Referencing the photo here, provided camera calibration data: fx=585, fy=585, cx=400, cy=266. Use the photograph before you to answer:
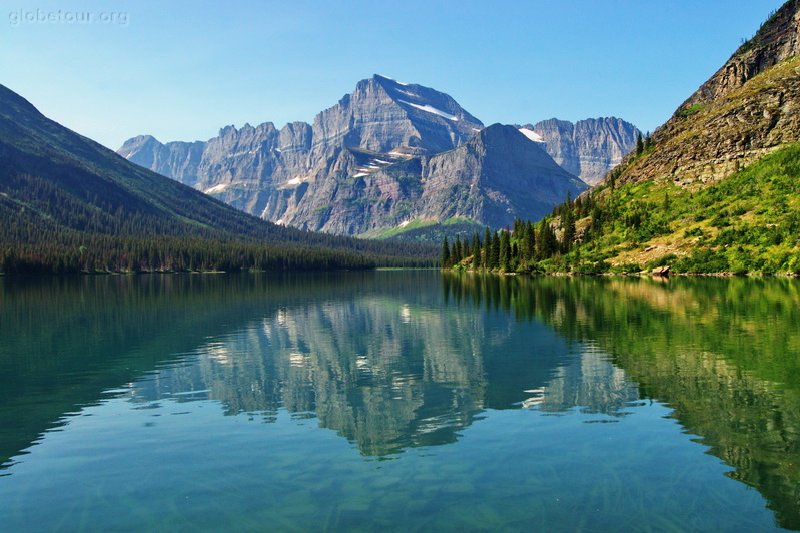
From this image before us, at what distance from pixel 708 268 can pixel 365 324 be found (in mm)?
122810

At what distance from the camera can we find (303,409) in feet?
114

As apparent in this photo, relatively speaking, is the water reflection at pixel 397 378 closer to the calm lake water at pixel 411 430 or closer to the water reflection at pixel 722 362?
the calm lake water at pixel 411 430

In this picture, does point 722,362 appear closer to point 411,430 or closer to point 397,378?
point 397,378

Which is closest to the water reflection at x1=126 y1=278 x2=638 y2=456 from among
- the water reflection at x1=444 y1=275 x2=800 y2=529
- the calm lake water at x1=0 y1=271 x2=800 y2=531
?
the calm lake water at x1=0 y1=271 x2=800 y2=531

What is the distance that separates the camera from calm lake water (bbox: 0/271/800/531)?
19.9m

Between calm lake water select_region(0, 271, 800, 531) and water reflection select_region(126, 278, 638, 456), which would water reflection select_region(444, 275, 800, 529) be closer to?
calm lake water select_region(0, 271, 800, 531)

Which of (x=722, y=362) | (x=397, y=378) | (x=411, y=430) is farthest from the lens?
(x=722, y=362)

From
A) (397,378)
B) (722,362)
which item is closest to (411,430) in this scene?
(397,378)

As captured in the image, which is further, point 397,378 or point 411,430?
point 397,378

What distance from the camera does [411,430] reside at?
2970 centimetres

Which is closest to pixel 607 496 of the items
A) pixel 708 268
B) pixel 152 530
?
pixel 152 530

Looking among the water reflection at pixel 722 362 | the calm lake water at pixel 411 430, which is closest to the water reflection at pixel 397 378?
the calm lake water at pixel 411 430

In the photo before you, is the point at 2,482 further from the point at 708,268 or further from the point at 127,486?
the point at 708,268

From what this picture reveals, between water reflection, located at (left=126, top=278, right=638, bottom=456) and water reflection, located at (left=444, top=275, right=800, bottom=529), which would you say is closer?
water reflection, located at (left=444, top=275, right=800, bottom=529)
